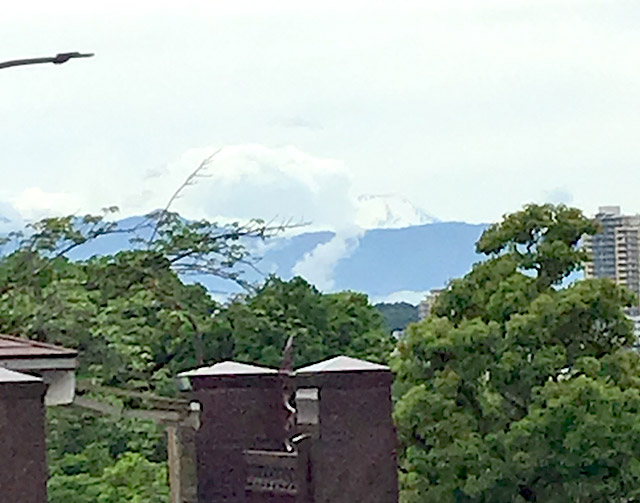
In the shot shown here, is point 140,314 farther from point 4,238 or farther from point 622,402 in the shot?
point 622,402

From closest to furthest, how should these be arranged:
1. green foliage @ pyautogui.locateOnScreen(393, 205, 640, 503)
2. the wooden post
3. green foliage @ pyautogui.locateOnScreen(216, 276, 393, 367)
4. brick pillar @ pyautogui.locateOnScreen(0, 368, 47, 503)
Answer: brick pillar @ pyautogui.locateOnScreen(0, 368, 47, 503)
the wooden post
green foliage @ pyautogui.locateOnScreen(393, 205, 640, 503)
green foliage @ pyautogui.locateOnScreen(216, 276, 393, 367)

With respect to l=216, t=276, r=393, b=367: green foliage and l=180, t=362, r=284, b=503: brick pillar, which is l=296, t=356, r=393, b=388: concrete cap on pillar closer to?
l=180, t=362, r=284, b=503: brick pillar

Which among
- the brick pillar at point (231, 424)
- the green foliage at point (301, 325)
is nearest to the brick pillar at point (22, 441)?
the brick pillar at point (231, 424)

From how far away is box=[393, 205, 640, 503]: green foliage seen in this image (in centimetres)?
1201

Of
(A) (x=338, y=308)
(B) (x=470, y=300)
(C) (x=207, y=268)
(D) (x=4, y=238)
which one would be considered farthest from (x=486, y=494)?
(A) (x=338, y=308)

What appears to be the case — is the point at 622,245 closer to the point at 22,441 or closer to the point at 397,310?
the point at 397,310

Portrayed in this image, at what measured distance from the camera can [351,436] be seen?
3.67 m

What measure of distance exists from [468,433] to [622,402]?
4.03 feet

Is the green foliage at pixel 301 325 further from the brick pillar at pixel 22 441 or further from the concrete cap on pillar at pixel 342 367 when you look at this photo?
the brick pillar at pixel 22 441

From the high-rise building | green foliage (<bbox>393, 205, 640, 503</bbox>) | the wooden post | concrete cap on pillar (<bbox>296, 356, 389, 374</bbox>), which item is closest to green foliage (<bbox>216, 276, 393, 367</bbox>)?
green foliage (<bbox>393, 205, 640, 503</bbox>)

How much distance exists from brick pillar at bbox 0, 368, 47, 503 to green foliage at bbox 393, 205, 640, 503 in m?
9.17

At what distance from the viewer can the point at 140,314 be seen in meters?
10.2

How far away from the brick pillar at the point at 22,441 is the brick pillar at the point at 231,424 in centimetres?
75

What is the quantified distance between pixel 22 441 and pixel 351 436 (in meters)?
0.87
